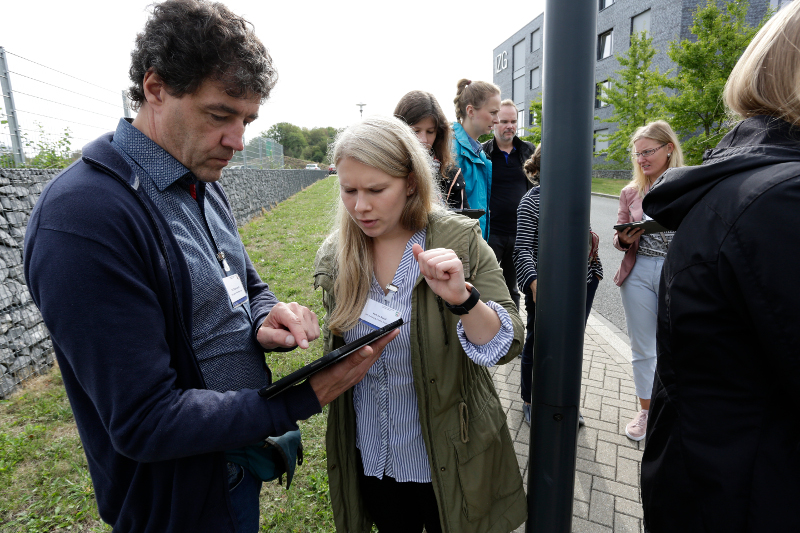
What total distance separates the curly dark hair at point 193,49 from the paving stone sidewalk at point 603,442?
9.26 ft

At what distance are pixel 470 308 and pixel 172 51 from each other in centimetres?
111

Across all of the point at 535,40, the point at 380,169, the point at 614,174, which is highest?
the point at 535,40

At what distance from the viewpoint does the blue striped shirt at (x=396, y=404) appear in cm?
171

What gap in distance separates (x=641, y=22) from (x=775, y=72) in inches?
1301

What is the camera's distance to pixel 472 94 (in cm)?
391

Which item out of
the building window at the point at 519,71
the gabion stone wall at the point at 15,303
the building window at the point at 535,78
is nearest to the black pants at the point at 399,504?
the gabion stone wall at the point at 15,303

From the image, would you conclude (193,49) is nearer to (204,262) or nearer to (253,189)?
(204,262)

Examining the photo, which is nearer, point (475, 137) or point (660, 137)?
point (660, 137)

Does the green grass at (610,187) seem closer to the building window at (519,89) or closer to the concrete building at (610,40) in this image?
the concrete building at (610,40)

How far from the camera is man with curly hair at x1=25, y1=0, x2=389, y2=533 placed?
974 millimetres

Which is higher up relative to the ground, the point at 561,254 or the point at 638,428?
the point at 561,254

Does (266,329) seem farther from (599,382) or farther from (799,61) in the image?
(599,382)

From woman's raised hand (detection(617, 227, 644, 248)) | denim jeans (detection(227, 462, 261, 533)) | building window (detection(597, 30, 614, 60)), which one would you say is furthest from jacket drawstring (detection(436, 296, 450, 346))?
building window (detection(597, 30, 614, 60))

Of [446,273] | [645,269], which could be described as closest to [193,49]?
[446,273]
